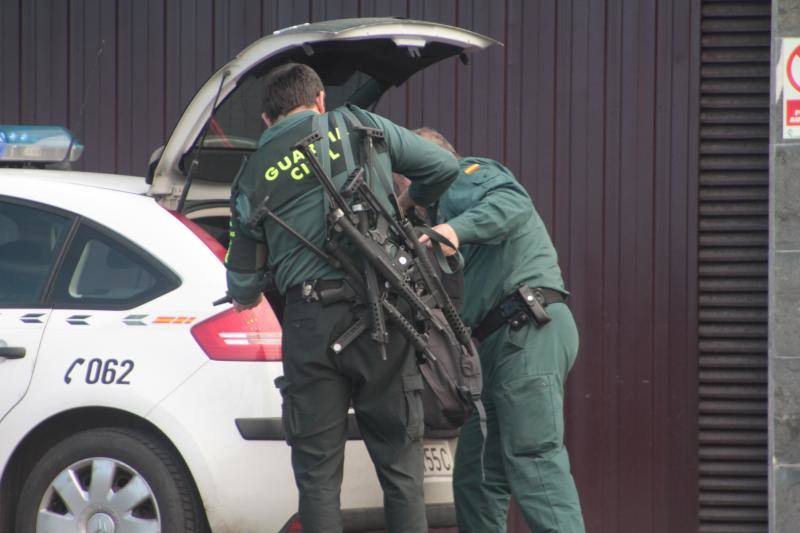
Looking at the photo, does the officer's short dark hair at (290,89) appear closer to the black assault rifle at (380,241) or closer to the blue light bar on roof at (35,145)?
the black assault rifle at (380,241)

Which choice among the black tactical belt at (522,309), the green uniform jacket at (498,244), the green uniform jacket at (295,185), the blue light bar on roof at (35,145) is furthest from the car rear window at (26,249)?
the black tactical belt at (522,309)

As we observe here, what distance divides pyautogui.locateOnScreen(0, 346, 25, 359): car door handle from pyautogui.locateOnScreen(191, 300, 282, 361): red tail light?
24.8 inches

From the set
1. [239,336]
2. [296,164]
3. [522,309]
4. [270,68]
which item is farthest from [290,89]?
[522,309]

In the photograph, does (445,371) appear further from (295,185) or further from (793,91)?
(793,91)

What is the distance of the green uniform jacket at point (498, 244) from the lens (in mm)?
4930

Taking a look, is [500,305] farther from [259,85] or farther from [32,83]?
[32,83]

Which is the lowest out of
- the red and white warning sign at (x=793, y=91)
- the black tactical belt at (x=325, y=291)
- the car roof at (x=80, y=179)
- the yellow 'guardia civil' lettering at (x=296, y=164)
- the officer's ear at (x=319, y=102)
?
the black tactical belt at (x=325, y=291)

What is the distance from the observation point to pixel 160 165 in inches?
197

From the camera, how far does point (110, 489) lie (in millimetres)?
4594

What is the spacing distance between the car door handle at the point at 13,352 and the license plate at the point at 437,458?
1.46 meters

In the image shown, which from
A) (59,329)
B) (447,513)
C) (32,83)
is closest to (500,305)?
(447,513)

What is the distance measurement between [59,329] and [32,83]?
3362mm

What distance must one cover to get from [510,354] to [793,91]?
93.1 inches

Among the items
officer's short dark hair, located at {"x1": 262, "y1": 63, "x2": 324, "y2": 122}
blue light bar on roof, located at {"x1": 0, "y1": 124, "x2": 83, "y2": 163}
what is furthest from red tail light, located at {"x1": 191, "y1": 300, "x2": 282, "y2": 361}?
blue light bar on roof, located at {"x1": 0, "y1": 124, "x2": 83, "y2": 163}
